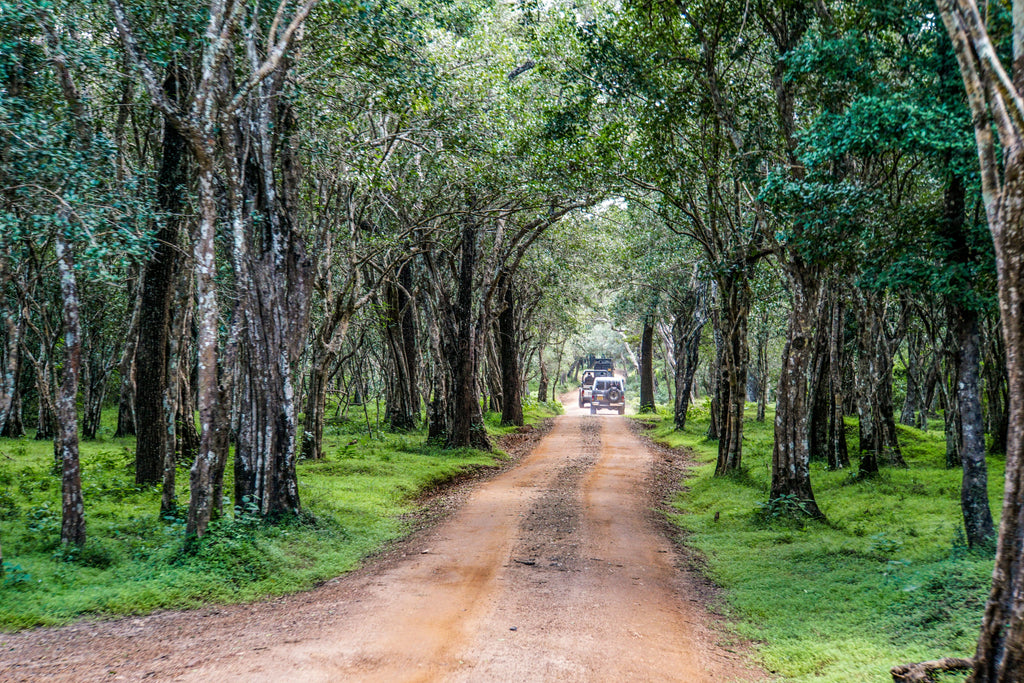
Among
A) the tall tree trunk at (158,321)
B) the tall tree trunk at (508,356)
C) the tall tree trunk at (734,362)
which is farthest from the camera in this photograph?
the tall tree trunk at (508,356)

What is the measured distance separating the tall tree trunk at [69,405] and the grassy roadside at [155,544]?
0.33 metres

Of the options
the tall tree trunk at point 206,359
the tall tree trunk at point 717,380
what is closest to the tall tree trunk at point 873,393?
the tall tree trunk at point 717,380

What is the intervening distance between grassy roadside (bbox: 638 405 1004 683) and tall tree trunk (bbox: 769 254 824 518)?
24.6 inches

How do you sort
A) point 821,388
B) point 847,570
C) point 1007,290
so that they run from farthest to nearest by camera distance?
point 821,388
point 847,570
point 1007,290

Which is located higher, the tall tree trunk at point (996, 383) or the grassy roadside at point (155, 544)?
the tall tree trunk at point (996, 383)

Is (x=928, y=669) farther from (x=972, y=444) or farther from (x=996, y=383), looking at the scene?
(x=996, y=383)

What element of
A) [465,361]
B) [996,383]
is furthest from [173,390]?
[996,383]

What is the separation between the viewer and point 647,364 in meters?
38.8

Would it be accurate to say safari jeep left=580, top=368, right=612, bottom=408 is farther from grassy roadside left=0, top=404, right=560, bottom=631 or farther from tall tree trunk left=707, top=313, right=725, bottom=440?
grassy roadside left=0, top=404, right=560, bottom=631

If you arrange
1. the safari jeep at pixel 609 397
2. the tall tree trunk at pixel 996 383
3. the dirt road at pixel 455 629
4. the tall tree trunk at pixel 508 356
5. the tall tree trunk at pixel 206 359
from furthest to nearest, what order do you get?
the safari jeep at pixel 609 397 < the tall tree trunk at pixel 508 356 < the tall tree trunk at pixel 996 383 < the tall tree trunk at pixel 206 359 < the dirt road at pixel 455 629

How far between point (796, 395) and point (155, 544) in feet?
33.6

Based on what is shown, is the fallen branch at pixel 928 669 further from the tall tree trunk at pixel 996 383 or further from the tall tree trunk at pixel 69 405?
the tall tree trunk at pixel 996 383

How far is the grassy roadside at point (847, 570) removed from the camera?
19.1 ft

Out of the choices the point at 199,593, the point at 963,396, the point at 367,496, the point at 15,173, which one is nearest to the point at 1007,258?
the point at 963,396
